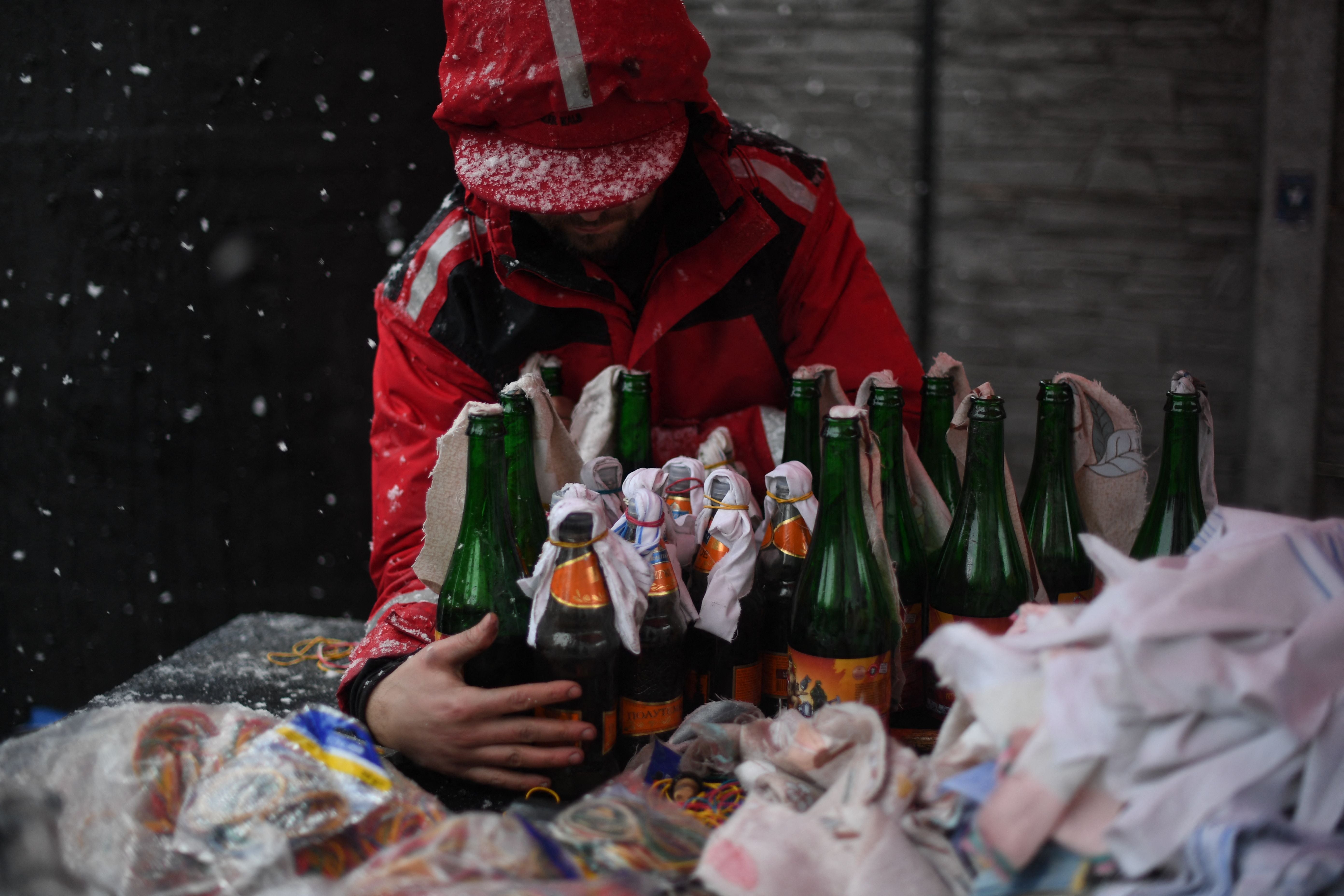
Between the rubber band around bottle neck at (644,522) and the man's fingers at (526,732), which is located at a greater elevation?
the rubber band around bottle neck at (644,522)

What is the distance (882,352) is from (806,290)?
21cm

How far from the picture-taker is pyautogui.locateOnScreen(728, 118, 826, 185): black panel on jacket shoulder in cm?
209

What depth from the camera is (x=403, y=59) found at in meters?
2.90

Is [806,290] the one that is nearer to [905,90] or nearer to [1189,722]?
[1189,722]

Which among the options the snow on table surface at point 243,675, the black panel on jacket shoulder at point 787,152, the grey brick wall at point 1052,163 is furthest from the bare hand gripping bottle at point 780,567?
the grey brick wall at point 1052,163

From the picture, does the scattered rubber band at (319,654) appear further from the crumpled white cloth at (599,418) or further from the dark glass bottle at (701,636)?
the dark glass bottle at (701,636)

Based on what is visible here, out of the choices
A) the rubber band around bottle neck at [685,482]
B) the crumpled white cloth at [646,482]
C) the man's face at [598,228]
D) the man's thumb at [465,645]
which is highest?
the man's face at [598,228]

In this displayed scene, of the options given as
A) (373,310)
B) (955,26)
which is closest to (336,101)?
(373,310)

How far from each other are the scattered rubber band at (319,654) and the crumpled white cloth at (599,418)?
2.07 feet

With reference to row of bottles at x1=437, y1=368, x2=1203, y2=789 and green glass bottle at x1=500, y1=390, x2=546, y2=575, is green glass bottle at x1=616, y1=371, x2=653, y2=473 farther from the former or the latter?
green glass bottle at x1=500, y1=390, x2=546, y2=575

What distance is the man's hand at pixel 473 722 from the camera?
1188 millimetres

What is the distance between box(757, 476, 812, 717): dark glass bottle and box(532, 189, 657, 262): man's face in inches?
25.4

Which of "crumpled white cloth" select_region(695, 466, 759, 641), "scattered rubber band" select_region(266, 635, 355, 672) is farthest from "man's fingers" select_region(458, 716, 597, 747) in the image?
"scattered rubber band" select_region(266, 635, 355, 672)

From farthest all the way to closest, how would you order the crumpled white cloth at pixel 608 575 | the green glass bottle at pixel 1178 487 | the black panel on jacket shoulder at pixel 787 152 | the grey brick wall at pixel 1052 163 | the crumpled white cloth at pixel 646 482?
the grey brick wall at pixel 1052 163
the black panel on jacket shoulder at pixel 787 152
the green glass bottle at pixel 1178 487
the crumpled white cloth at pixel 646 482
the crumpled white cloth at pixel 608 575
